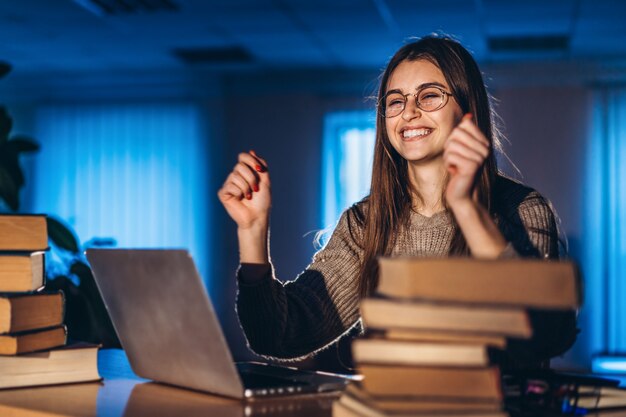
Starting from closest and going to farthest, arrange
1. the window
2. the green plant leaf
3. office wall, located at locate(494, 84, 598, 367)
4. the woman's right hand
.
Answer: the woman's right hand
the green plant leaf
office wall, located at locate(494, 84, 598, 367)
the window

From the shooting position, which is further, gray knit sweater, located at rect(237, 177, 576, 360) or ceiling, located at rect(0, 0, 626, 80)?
ceiling, located at rect(0, 0, 626, 80)

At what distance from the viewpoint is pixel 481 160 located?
112 cm

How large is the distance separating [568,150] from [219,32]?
2950 millimetres

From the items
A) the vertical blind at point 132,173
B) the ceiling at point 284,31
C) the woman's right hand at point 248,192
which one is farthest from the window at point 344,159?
the woman's right hand at point 248,192

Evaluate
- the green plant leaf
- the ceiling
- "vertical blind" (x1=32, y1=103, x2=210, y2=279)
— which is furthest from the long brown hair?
"vertical blind" (x1=32, y1=103, x2=210, y2=279)

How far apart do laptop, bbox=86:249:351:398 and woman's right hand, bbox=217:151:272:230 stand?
301 mm

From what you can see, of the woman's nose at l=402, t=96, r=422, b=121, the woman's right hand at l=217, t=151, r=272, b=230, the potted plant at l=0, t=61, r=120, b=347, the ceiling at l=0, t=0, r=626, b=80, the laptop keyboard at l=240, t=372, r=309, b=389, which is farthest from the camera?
the ceiling at l=0, t=0, r=626, b=80

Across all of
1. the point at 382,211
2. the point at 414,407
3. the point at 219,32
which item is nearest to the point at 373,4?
the point at 219,32

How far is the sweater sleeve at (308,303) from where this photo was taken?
160 centimetres

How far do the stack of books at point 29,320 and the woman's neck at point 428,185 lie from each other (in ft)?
2.66

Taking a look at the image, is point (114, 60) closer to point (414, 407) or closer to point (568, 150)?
point (568, 150)

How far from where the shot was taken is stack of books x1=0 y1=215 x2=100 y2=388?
1272 mm

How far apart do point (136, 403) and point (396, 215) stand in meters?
0.86

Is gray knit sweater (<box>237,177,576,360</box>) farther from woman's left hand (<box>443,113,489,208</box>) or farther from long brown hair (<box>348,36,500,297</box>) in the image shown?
woman's left hand (<box>443,113,489,208</box>)
